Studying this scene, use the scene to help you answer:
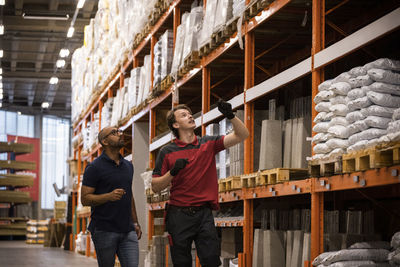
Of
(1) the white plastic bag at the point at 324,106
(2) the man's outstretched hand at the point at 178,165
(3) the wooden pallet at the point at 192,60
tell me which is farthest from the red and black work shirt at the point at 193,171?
(3) the wooden pallet at the point at 192,60

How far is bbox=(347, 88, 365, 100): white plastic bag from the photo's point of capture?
217 inches

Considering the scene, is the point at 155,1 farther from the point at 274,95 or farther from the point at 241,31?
the point at 241,31

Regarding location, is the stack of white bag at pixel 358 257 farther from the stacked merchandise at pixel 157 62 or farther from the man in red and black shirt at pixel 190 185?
the stacked merchandise at pixel 157 62

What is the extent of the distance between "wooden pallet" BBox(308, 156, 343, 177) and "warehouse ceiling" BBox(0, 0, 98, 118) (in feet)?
60.9

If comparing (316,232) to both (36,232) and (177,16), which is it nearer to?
(177,16)

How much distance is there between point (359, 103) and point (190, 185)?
5.03 feet

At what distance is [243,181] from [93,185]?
219 centimetres

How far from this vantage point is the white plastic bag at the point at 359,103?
543cm

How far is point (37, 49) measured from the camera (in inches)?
1138

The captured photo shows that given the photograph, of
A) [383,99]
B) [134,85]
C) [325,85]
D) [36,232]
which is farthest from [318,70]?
[36,232]

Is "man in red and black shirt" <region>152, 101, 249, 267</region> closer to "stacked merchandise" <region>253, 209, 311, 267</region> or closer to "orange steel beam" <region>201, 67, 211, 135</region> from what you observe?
"stacked merchandise" <region>253, 209, 311, 267</region>

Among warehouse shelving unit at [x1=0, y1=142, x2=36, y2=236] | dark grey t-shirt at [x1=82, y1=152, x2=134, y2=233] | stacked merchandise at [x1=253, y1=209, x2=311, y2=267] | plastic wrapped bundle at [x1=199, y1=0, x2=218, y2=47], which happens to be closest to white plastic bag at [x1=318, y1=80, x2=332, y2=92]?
stacked merchandise at [x1=253, y1=209, x2=311, y2=267]

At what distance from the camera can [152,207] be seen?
12.0 m

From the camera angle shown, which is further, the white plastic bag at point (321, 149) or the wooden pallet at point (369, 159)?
the white plastic bag at point (321, 149)
